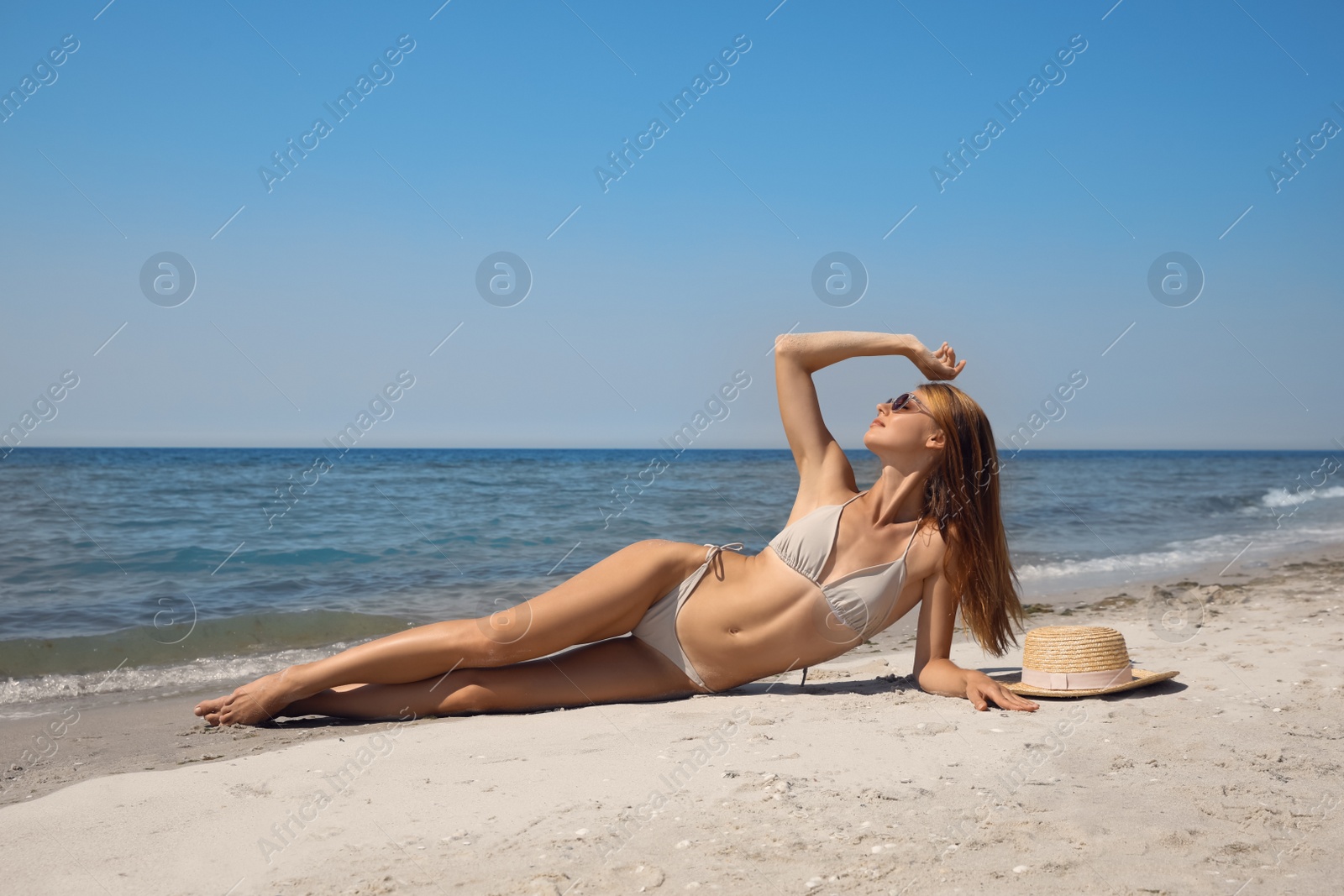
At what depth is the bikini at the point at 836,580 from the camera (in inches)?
169

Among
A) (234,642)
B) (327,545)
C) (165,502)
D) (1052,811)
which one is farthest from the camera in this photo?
(165,502)

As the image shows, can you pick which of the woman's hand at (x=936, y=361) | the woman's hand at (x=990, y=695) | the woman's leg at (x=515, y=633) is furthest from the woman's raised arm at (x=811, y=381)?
the woman's hand at (x=990, y=695)

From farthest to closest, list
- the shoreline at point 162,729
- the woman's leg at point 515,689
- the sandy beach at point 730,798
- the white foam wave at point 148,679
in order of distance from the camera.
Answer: the white foam wave at point 148,679 → the woman's leg at point 515,689 → the shoreline at point 162,729 → the sandy beach at point 730,798

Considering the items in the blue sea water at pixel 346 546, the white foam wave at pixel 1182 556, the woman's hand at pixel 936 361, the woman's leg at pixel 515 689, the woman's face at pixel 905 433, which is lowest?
the white foam wave at pixel 1182 556

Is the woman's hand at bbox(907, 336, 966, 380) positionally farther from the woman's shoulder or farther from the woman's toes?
the woman's toes

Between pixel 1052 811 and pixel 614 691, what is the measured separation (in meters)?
2.19

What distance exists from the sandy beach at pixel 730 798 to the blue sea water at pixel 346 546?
6.90 feet

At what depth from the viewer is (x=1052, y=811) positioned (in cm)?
298

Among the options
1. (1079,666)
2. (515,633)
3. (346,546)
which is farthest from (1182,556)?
(515,633)

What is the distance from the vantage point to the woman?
4316 mm

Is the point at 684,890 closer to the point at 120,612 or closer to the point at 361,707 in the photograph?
the point at 361,707

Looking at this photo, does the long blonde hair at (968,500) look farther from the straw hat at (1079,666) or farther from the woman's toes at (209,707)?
the woman's toes at (209,707)

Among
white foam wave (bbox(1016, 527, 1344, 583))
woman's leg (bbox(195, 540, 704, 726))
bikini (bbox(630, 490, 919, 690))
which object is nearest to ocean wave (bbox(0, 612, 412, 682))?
woman's leg (bbox(195, 540, 704, 726))

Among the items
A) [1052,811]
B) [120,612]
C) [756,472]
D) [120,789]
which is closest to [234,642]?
[120,612]
